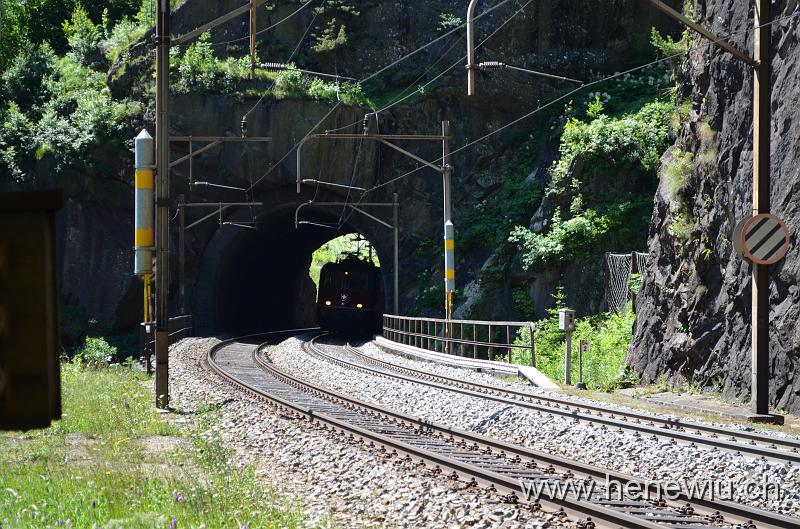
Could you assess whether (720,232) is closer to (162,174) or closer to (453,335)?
(162,174)

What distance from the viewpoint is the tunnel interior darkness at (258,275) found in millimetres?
42094

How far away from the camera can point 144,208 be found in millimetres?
17188

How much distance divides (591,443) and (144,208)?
9723mm

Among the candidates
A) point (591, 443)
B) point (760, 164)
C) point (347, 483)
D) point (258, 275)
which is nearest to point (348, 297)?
point (258, 275)

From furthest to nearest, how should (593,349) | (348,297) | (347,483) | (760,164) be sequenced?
(348,297) < (593,349) < (760,164) < (347,483)

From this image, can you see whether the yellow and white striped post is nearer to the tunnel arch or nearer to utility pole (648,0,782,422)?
utility pole (648,0,782,422)

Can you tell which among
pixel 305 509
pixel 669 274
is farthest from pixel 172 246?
pixel 305 509

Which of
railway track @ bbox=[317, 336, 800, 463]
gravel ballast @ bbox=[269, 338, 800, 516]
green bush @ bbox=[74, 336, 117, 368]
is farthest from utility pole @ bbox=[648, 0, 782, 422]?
green bush @ bbox=[74, 336, 117, 368]

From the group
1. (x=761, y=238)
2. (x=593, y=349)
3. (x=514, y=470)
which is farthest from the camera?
(x=593, y=349)

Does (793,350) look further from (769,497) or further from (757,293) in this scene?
(769,497)

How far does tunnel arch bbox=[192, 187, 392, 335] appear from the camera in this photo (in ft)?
137

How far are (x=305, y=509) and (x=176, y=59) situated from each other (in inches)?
1490

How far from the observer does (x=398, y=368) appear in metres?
23.9

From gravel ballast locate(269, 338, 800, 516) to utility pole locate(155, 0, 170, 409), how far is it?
12.3 feet
